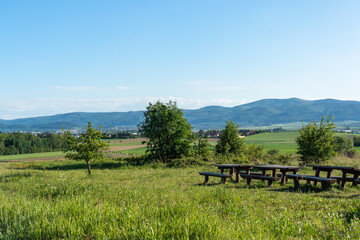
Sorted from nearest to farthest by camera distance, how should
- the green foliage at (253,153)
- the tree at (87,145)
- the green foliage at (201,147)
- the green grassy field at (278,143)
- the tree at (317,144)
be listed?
1. the tree at (87,145)
2. the tree at (317,144)
3. the green foliage at (253,153)
4. the green foliage at (201,147)
5. the green grassy field at (278,143)

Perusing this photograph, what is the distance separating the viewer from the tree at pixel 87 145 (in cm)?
1933

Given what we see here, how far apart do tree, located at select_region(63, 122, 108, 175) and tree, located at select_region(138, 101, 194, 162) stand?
942 centimetres

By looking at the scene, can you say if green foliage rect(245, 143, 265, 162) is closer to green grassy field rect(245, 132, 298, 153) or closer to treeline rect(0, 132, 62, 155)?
green grassy field rect(245, 132, 298, 153)

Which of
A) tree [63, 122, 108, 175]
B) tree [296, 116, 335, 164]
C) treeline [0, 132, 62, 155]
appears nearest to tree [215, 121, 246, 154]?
tree [296, 116, 335, 164]

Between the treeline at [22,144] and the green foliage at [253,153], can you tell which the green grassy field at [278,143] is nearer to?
the green foliage at [253,153]

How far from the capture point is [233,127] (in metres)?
30.8

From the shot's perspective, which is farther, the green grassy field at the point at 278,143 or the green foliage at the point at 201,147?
the green grassy field at the point at 278,143

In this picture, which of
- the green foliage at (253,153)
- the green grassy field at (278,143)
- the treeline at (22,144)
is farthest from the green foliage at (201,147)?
the treeline at (22,144)

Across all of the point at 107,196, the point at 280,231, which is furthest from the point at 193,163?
the point at 280,231

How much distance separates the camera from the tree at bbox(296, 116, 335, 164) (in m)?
21.9

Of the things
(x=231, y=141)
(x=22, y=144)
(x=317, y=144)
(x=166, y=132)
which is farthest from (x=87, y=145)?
(x=22, y=144)

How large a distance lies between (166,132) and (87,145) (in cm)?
1066

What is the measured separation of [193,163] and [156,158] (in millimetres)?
6013

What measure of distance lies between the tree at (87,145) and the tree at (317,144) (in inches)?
635
